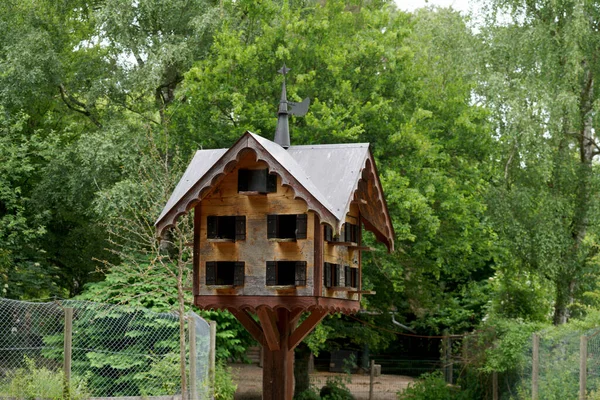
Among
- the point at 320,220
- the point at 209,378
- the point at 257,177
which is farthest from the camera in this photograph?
the point at 209,378

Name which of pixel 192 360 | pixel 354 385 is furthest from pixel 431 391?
pixel 192 360

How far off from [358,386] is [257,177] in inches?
699

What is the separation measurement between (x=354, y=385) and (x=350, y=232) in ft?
54.2

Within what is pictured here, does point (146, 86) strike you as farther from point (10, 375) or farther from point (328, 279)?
point (328, 279)

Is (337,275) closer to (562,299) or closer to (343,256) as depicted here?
(343,256)

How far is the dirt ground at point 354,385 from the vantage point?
24013 mm

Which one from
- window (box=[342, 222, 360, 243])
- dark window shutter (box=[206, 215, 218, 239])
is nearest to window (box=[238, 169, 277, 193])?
dark window shutter (box=[206, 215, 218, 239])

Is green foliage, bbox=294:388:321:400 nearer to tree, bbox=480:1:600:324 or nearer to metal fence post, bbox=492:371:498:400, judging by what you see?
metal fence post, bbox=492:371:498:400

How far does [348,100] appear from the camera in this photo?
20.8 meters

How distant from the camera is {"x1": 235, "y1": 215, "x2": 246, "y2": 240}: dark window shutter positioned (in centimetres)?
1122

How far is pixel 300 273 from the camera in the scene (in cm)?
1087

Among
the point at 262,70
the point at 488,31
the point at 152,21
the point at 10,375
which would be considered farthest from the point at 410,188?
the point at 10,375

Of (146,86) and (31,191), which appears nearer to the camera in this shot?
(146,86)

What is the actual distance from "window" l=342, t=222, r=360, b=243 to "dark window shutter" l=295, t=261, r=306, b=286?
124 centimetres
